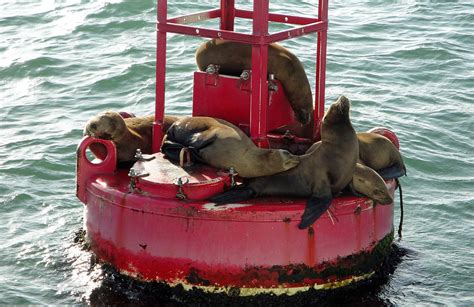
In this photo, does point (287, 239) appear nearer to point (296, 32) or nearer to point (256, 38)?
point (256, 38)

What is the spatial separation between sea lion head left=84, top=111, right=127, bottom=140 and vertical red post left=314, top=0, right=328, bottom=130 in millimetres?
1617

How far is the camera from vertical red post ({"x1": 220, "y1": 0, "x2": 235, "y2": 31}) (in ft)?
29.2

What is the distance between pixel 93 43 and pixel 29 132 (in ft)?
11.9

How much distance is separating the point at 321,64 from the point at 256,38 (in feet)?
3.27

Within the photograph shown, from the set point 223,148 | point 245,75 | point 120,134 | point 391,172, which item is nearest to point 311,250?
point 223,148

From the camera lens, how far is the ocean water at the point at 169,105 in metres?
8.41

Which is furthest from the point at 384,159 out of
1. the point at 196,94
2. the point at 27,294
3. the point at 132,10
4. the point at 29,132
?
the point at 132,10

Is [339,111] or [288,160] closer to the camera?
[288,160]

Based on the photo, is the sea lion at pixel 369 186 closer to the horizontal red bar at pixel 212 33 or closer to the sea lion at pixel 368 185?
the sea lion at pixel 368 185

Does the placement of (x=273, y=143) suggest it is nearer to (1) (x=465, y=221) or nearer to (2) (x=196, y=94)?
(2) (x=196, y=94)

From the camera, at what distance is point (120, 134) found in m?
8.47

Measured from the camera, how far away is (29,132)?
11.8 metres

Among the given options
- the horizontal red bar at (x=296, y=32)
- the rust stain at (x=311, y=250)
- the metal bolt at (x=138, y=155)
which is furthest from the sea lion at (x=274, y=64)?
the rust stain at (x=311, y=250)

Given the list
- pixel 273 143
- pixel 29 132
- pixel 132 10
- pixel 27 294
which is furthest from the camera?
pixel 132 10
